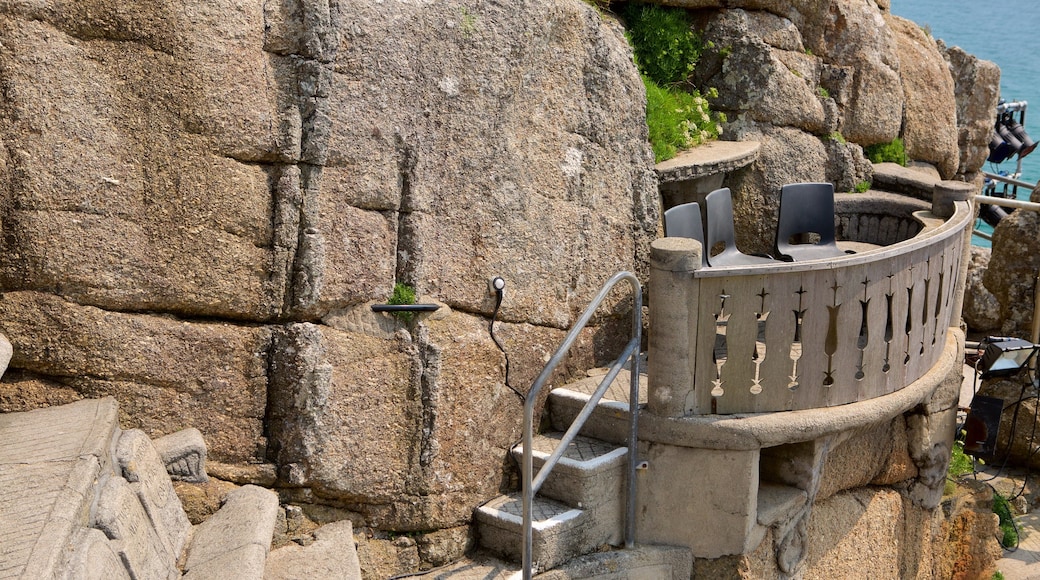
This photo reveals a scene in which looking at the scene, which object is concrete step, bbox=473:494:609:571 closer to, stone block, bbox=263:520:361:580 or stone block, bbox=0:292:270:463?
stone block, bbox=263:520:361:580

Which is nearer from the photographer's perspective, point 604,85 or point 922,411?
point 604,85

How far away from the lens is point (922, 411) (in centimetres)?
771

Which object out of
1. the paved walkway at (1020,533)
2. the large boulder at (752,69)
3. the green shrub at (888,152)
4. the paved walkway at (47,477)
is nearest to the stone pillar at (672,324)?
the paved walkway at (47,477)

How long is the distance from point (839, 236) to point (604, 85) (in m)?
3.34

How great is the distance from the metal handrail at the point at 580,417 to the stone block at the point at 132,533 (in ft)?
5.71

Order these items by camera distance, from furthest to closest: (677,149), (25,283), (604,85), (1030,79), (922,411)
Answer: (1030,79), (677,149), (922,411), (604,85), (25,283)

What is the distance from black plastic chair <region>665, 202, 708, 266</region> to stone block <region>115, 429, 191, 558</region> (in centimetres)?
350

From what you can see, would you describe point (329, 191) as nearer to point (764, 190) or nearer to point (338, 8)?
point (338, 8)

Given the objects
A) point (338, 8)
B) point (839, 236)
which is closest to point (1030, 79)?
point (839, 236)

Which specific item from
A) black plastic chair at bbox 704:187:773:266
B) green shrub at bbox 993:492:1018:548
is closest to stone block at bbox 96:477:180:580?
black plastic chair at bbox 704:187:773:266

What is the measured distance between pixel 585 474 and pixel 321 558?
1599 mm

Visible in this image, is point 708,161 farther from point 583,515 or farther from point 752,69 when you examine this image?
point 583,515

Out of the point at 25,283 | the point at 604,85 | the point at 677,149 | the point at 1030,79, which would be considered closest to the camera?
the point at 25,283

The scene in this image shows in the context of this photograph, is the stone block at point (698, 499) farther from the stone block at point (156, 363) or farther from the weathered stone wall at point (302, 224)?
the stone block at point (156, 363)
